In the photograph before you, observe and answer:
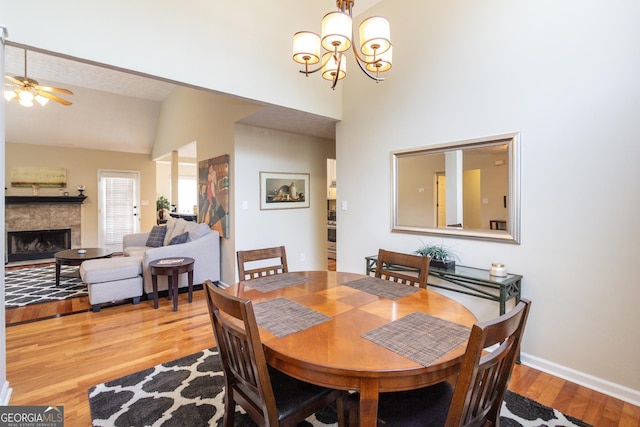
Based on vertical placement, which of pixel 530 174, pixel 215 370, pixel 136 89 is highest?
pixel 136 89

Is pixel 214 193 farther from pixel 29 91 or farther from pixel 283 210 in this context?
pixel 29 91

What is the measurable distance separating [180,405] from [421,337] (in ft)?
5.23

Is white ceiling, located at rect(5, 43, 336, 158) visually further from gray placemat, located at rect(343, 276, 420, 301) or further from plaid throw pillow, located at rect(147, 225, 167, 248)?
gray placemat, located at rect(343, 276, 420, 301)

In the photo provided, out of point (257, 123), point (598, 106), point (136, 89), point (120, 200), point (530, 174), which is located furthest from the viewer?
point (120, 200)

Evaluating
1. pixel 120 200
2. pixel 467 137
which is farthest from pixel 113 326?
pixel 120 200

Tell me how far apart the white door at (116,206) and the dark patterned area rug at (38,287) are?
2062 millimetres

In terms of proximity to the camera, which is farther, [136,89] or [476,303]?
[136,89]

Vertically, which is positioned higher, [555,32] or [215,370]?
[555,32]

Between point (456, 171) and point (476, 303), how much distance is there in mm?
1207

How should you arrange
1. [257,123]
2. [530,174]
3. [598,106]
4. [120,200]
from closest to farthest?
[598,106] < [530,174] < [257,123] < [120,200]

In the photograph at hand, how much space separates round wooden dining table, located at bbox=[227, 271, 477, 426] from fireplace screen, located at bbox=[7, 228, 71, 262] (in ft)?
24.0

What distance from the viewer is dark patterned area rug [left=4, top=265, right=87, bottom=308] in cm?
381

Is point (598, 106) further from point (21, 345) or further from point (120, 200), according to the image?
point (120, 200)

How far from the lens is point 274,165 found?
449 cm
